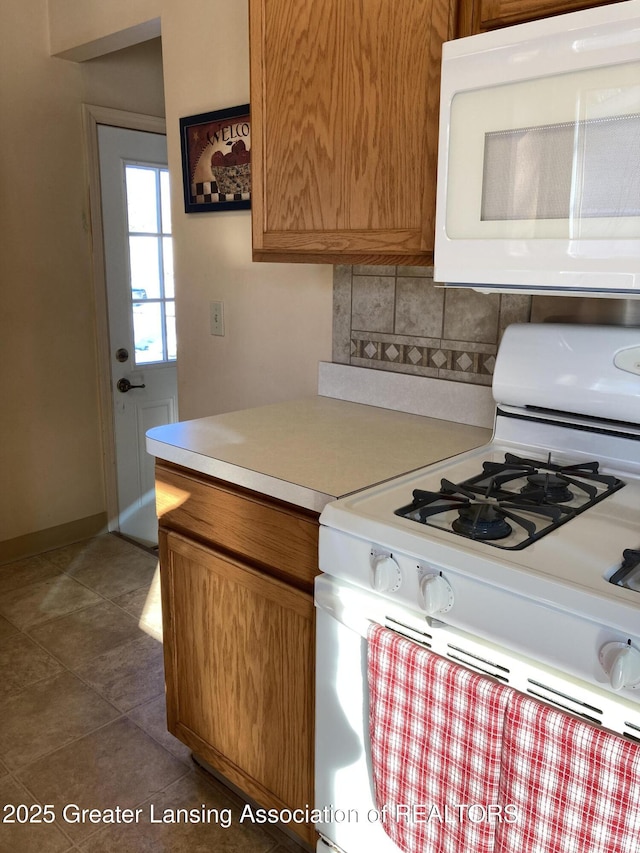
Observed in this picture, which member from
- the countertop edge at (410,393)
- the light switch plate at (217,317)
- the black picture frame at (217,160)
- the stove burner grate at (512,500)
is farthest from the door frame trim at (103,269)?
the stove burner grate at (512,500)


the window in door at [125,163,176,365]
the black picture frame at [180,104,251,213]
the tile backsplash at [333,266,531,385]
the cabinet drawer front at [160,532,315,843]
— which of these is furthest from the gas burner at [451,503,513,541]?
the window in door at [125,163,176,365]

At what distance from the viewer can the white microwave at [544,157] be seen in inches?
43.1

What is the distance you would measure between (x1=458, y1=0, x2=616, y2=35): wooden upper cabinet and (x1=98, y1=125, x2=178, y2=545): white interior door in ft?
7.46

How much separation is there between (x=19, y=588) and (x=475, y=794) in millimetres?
2355

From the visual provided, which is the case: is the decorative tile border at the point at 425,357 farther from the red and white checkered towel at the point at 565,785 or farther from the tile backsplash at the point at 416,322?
the red and white checkered towel at the point at 565,785

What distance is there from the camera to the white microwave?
109 cm

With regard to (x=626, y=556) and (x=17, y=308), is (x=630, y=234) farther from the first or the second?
(x=17, y=308)

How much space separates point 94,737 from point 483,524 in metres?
1.47

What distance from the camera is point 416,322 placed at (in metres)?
1.87

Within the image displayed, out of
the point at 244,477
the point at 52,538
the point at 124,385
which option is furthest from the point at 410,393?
the point at 52,538

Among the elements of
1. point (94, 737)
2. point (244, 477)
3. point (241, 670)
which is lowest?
point (94, 737)

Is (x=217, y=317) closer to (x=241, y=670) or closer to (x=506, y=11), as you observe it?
(x=241, y=670)

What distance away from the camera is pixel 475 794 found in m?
1.05

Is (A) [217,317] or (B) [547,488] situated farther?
(A) [217,317]
